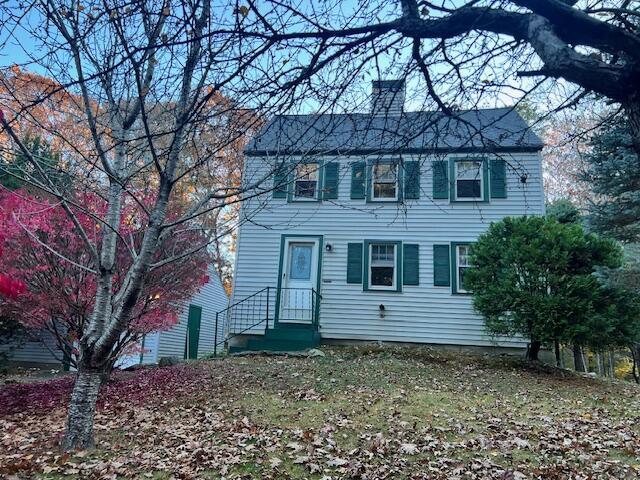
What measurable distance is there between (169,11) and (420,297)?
29.2 feet

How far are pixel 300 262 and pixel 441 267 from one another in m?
3.39

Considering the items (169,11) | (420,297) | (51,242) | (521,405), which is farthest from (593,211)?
(51,242)

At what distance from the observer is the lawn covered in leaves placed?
12.1 feet

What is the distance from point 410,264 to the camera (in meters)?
10.7

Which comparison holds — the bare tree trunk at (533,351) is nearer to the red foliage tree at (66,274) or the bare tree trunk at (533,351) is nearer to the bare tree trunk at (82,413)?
the red foliage tree at (66,274)

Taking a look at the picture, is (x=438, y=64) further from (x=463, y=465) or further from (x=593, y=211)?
(x=593, y=211)

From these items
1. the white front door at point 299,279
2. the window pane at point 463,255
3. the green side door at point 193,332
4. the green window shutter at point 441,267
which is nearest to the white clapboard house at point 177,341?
the green side door at point 193,332

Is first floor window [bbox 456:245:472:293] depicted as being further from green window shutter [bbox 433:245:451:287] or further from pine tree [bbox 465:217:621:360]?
pine tree [bbox 465:217:621:360]

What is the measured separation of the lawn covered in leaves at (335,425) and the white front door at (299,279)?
2.87 metres

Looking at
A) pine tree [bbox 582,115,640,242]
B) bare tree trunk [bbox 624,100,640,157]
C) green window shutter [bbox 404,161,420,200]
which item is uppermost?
pine tree [bbox 582,115,640,242]

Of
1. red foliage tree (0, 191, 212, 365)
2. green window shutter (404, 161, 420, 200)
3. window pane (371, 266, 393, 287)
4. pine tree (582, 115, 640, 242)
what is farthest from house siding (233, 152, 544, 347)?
green window shutter (404, 161, 420, 200)

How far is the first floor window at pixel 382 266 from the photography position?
1079cm

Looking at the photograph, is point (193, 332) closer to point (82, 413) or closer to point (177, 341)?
point (177, 341)

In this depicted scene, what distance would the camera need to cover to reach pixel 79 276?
685 centimetres
